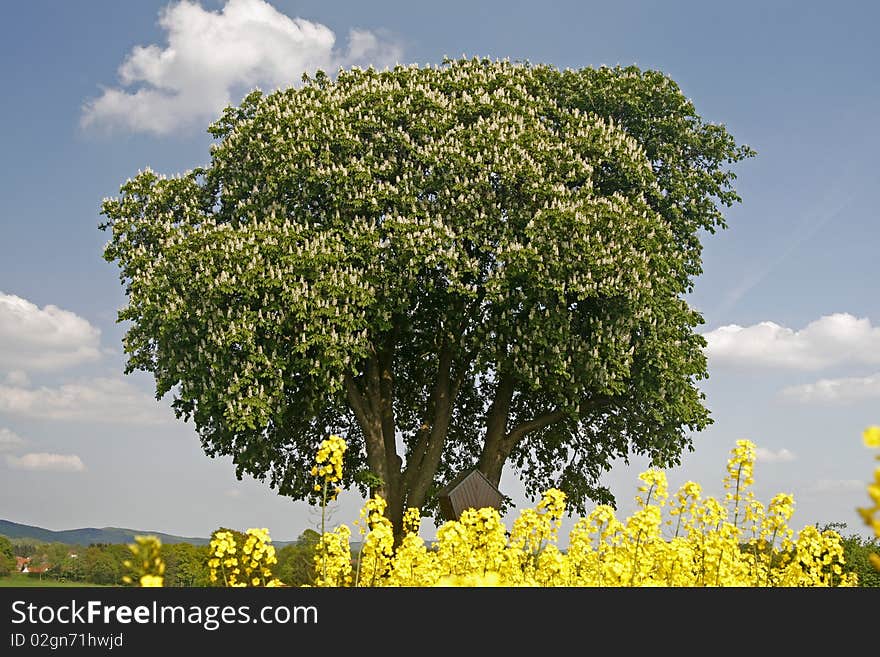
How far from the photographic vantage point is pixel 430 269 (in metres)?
18.6

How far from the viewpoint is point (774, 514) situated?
9.46 meters

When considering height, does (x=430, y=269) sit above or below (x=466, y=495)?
above

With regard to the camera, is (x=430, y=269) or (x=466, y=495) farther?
(x=430, y=269)

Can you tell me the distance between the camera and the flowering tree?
57.3ft

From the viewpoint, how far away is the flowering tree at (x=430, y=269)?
17.5 metres

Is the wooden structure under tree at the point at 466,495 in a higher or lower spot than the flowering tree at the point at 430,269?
lower

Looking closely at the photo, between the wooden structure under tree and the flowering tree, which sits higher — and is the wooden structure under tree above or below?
below

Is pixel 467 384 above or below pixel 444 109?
below

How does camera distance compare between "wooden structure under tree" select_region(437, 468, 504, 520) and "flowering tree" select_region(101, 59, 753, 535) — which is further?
"flowering tree" select_region(101, 59, 753, 535)

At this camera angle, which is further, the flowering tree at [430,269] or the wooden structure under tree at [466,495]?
the flowering tree at [430,269]

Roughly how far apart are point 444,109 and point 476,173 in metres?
2.14
